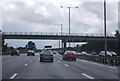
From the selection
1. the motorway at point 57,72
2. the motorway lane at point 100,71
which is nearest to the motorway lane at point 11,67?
the motorway at point 57,72

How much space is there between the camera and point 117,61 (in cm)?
3244

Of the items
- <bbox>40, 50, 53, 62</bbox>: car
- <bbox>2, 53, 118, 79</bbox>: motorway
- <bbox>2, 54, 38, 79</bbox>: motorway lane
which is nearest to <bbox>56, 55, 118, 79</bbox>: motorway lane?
<bbox>2, 53, 118, 79</bbox>: motorway

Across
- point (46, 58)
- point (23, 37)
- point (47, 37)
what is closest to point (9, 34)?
point (23, 37)

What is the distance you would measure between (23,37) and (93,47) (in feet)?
174

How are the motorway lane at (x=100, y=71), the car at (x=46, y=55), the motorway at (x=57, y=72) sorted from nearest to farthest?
the motorway at (x=57, y=72) → the motorway lane at (x=100, y=71) → the car at (x=46, y=55)

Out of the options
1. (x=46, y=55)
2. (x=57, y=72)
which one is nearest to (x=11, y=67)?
(x=57, y=72)

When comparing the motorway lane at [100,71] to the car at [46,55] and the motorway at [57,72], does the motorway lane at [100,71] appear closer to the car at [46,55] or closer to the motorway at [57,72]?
the motorway at [57,72]

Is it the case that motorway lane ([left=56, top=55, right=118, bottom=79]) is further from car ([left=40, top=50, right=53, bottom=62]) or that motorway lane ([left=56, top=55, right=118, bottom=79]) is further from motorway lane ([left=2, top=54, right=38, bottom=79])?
car ([left=40, top=50, right=53, bottom=62])

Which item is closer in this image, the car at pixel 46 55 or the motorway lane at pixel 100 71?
the motorway lane at pixel 100 71

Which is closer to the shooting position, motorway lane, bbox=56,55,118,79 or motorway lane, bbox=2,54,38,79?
motorway lane, bbox=56,55,118,79

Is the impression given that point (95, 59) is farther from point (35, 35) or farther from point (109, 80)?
point (35, 35)

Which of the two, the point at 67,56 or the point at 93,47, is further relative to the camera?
the point at 93,47

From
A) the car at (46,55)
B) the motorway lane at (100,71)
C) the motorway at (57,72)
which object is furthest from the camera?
the car at (46,55)

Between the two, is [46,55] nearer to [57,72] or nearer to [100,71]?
[100,71]
